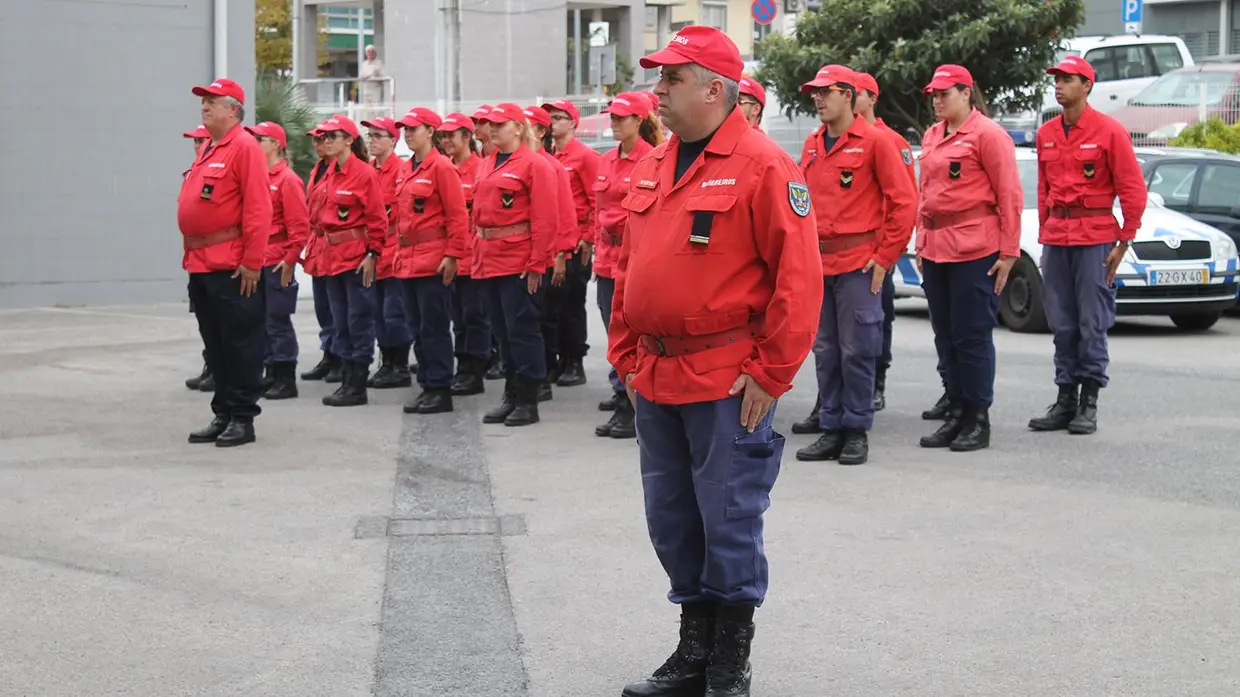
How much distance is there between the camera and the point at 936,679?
17.7 ft

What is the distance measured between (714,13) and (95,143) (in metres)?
45.0

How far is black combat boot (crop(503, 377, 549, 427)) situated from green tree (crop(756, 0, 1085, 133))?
15.3m

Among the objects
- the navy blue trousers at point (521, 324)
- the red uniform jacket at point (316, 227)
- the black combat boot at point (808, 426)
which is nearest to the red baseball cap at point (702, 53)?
the black combat boot at point (808, 426)

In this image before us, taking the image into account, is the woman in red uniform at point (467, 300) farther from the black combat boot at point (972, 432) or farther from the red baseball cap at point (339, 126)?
the black combat boot at point (972, 432)

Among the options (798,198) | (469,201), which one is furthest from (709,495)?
(469,201)

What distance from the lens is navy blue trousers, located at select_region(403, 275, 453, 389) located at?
1156 cm

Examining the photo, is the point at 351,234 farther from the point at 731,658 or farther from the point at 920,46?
the point at 920,46

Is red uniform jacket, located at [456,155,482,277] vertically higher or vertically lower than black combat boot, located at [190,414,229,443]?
higher

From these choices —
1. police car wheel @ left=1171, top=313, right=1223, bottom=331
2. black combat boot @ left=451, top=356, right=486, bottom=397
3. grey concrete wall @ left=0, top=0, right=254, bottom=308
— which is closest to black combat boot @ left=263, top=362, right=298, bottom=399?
black combat boot @ left=451, top=356, right=486, bottom=397

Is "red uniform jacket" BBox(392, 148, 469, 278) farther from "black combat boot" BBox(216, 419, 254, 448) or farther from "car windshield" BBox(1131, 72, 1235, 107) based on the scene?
"car windshield" BBox(1131, 72, 1235, 107)

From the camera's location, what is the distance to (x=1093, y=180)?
10281mm

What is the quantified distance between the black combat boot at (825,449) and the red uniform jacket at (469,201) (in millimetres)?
2839

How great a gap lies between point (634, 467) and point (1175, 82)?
21.7 meters

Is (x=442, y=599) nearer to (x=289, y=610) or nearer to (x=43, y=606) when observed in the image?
(x=289, y=610)
